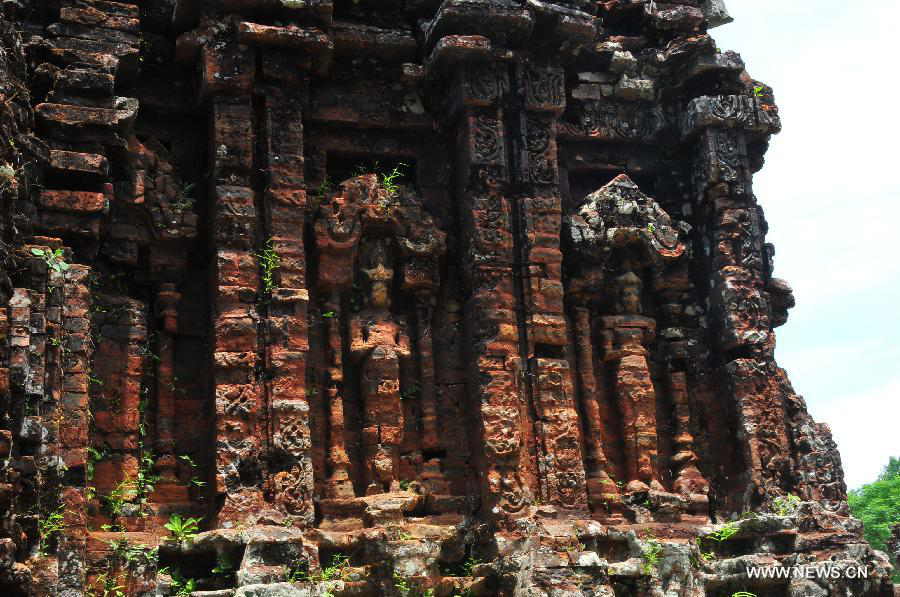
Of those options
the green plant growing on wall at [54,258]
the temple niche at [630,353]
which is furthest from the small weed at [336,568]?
the green plant growing on wall at [54,258]

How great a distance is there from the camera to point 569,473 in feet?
37.8

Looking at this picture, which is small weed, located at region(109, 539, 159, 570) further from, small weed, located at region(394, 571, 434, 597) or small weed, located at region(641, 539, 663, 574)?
small weed, located at region(641, 539, 663, 574)

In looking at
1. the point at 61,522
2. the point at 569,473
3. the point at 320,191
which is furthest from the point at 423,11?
the point at 61,522

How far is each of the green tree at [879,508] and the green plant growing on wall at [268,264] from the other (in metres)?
22.4

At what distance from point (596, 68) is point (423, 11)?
2.36 meters

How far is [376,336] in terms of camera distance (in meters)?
11.8

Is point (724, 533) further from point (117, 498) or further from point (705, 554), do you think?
point (117, 498)

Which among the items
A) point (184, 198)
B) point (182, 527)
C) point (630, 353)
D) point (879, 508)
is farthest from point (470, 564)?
point (879, 508)

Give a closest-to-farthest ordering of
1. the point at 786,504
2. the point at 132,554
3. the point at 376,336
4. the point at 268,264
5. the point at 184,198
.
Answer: the point at 132,554 < the point at 268,264 < the point at 184,198 < the point at 376,336 < the point at 786,504

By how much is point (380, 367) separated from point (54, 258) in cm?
360

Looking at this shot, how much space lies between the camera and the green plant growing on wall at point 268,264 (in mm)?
11102

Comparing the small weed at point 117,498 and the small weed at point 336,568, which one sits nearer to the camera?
the small weed at point 117,498

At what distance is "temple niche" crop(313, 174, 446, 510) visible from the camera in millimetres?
11492

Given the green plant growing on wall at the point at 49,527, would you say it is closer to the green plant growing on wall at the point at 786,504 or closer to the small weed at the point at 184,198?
the small weed at the point at 184,198
